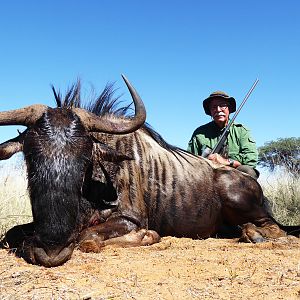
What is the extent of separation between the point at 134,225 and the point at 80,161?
3.72 feet

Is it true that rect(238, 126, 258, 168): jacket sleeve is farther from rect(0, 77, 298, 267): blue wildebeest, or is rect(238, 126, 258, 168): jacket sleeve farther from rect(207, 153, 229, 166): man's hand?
rect(0, 77, 298, 267): blue wildebeest

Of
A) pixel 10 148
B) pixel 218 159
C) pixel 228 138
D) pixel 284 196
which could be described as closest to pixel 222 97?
pixel 228 138

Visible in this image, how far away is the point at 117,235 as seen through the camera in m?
4.44

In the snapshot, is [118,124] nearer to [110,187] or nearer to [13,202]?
[110,187]

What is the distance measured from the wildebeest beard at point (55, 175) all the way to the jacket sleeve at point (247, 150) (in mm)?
3427

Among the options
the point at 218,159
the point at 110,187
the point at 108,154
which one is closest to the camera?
the point at 108,154

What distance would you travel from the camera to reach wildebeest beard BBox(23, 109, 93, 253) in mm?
3539

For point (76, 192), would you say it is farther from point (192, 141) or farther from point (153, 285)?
point (192, 141)

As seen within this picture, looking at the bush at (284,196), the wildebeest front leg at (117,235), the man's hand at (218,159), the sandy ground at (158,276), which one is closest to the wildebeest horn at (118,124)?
the wildebeest front leg at (117,235)

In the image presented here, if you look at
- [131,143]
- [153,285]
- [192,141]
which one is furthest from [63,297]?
[192,141]

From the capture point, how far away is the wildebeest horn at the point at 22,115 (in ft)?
13.4

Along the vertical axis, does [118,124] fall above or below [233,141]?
Answer: above

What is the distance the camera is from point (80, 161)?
378 cm

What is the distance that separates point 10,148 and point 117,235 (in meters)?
1.22
